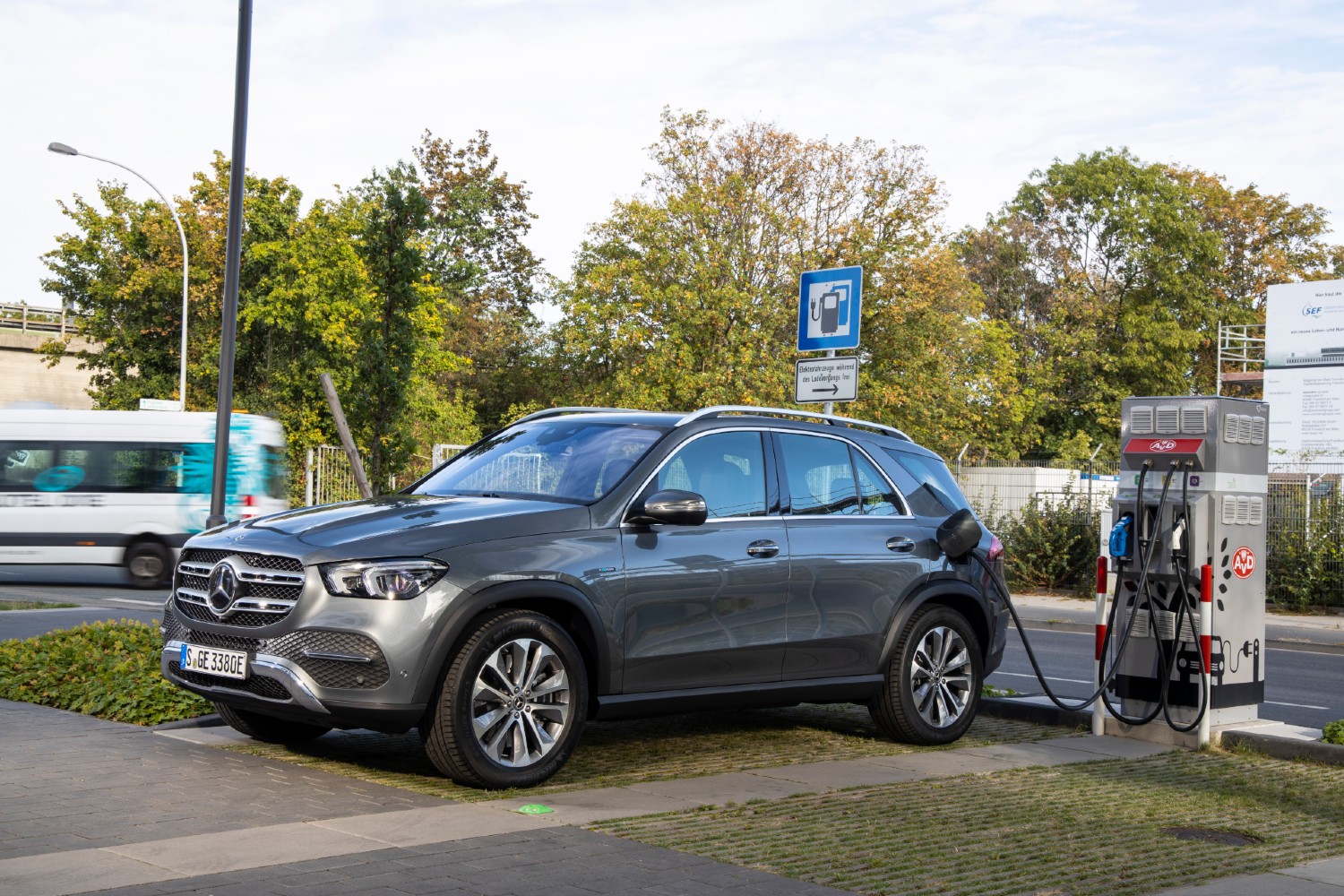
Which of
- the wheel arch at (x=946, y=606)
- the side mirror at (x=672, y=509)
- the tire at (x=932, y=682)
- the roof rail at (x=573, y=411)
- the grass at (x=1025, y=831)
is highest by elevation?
the roof rail at (x=573, y=411)

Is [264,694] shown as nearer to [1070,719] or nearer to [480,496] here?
[480,496]

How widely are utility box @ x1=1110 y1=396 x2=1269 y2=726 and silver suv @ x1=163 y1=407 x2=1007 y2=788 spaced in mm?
910

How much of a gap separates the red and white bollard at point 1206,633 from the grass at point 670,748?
96 cm

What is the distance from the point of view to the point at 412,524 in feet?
22.7

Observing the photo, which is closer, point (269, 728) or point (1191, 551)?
point (269, 728)

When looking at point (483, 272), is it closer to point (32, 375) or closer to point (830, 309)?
point (32, 375)

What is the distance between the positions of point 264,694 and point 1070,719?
17.0 feet

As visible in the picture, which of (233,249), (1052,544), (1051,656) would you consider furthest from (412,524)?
(1052,544)

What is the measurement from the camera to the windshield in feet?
25.0

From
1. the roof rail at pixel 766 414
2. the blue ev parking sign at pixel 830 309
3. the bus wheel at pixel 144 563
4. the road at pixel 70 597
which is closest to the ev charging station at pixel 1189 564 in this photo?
the roof rail at pixel 766 414

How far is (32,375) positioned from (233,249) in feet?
144

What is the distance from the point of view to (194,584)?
24.0 ft

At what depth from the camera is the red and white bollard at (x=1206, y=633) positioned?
872 cm

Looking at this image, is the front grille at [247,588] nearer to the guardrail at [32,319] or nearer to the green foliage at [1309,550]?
the green foliage at [1309,550]
